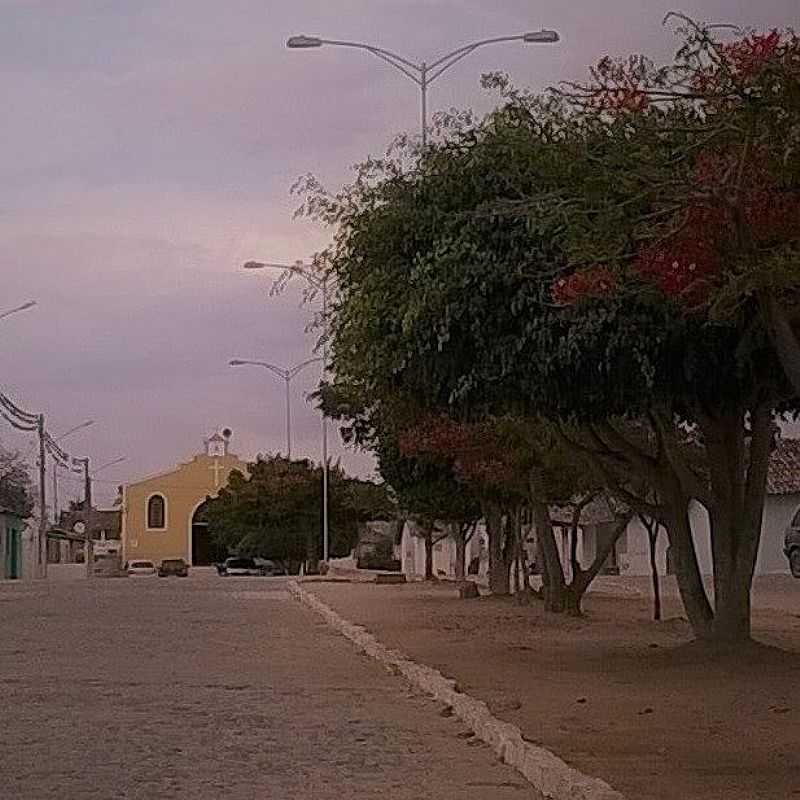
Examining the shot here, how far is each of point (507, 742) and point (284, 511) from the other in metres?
72.3

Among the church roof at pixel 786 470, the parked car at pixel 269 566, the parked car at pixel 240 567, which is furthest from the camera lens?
the parked car at pixel 269 566

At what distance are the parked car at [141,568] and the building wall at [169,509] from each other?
17.2 feet

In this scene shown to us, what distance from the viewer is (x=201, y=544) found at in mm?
112438

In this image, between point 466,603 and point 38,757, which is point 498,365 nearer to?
point 38,757

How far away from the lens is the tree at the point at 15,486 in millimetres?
92812

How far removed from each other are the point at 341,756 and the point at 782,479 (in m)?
43.8

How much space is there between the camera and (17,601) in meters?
44.1

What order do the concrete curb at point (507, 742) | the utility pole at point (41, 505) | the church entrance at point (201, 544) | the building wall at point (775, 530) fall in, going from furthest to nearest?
the church entrance at point (201, 544) → the utility pole at point (41, 505) → the building wall at point (775, 530) → the concrete curb at point (507, 742)

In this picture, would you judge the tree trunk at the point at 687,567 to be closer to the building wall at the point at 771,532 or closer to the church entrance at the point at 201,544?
the building wall at the point at 771,532

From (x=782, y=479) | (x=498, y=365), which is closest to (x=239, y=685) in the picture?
(x=498, y=365)

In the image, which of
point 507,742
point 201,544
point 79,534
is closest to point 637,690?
point 507,742

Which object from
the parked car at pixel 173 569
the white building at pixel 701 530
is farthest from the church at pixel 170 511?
the white building at pixel 701 530

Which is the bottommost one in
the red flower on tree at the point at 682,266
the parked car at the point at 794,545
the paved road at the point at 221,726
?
the paved road at the point at 221,726

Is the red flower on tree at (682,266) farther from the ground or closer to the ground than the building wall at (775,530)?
farther from the ground
